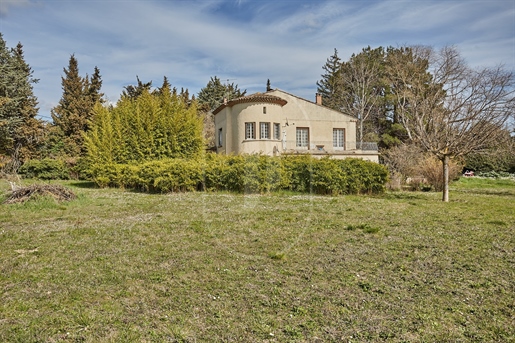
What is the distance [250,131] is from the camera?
2430 centimetres

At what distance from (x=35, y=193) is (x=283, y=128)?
19013 millimetres

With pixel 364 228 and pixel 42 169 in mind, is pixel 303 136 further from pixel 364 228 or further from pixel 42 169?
pixel 364 228

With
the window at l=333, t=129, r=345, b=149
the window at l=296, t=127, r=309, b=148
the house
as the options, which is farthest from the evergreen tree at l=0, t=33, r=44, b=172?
the window at l=333, t=129, r=345, b=149

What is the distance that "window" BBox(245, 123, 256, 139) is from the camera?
2417 centimetres

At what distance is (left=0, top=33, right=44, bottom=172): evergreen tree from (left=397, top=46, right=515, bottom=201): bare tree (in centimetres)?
2897

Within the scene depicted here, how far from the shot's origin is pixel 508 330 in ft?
10.3

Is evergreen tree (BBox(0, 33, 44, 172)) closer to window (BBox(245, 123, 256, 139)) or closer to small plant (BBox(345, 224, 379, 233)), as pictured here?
window (BBox(245, 123, 256, 139))

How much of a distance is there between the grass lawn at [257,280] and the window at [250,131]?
15996 millimetres

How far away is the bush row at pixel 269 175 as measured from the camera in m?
14.9

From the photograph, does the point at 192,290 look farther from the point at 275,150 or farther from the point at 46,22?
the point at 275,150

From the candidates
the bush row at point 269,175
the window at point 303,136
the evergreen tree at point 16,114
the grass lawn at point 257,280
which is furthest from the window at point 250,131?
the evergreen tree at point 16,114

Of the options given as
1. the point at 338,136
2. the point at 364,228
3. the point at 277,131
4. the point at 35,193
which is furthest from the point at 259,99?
the point at 364,228

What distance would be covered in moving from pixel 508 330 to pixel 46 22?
49.8ft

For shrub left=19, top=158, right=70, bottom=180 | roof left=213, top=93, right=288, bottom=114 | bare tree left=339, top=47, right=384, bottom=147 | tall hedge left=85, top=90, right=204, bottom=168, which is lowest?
shrub left=19, top=158, right=70, bottom=180
